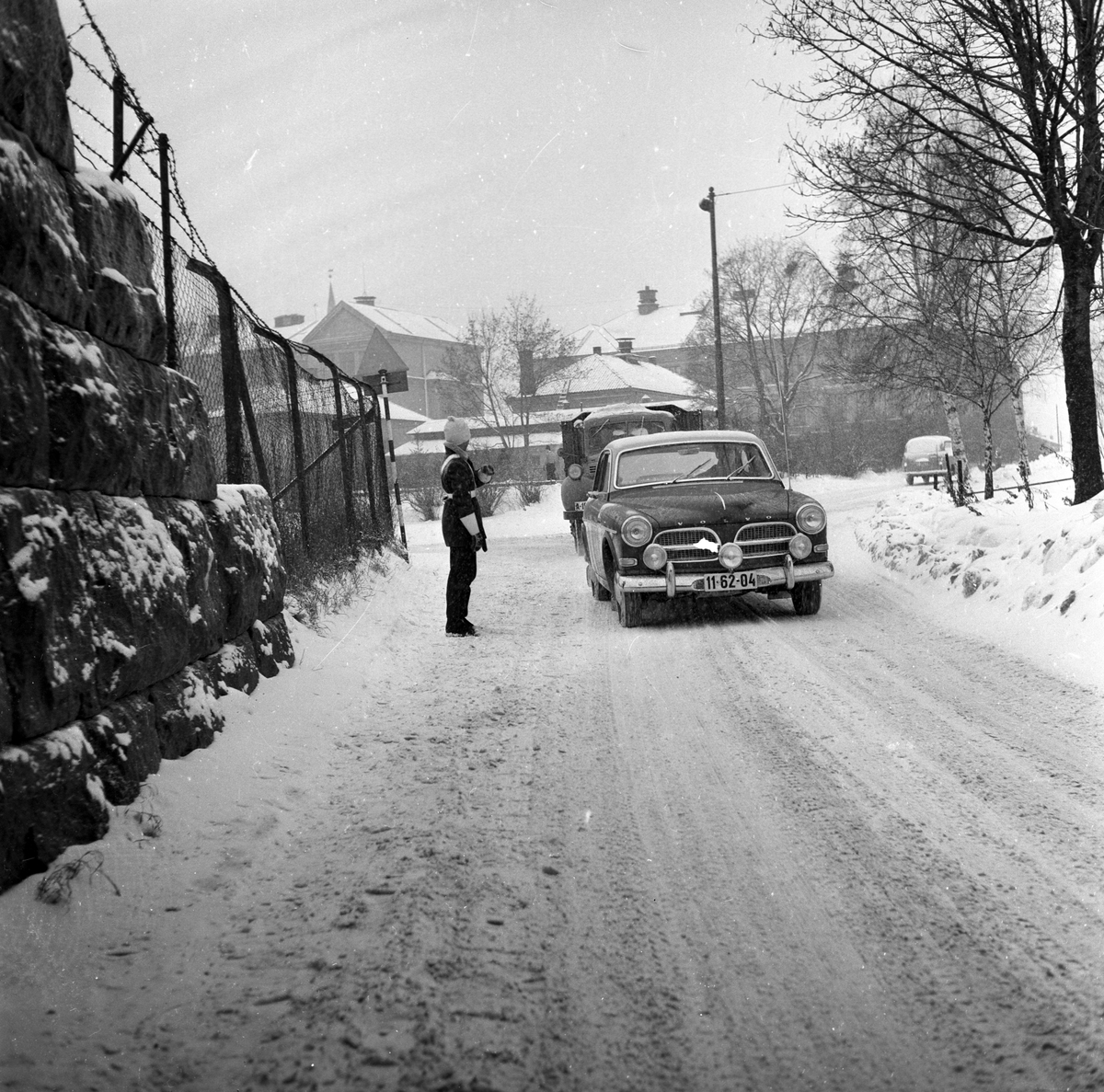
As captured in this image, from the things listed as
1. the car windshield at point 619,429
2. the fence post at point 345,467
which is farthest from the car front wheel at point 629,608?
the car windshield at point 619,429

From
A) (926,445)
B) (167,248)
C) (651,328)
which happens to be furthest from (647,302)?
(167,248)

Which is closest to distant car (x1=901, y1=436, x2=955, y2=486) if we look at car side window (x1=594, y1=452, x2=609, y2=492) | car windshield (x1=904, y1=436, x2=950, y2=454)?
car windshield (x1=904, y1=436, x2=950, y2=454)

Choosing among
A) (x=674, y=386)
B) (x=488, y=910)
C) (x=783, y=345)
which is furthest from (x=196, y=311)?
(x=674, y=386)

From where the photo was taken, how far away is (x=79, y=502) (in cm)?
371

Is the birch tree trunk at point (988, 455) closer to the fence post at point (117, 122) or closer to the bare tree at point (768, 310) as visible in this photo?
the fence post at point (117, 122)

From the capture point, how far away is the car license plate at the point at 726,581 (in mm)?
8359

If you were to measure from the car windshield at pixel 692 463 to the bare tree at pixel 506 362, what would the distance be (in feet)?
143

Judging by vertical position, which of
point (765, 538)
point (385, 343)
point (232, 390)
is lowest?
point (765, 538)

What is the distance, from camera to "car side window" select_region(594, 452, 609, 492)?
10448mm

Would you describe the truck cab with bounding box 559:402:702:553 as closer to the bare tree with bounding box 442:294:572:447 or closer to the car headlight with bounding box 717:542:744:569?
the car headlight with bounding box 717:542:744:569

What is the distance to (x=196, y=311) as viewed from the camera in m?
6.84

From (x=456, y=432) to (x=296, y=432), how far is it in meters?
1.57

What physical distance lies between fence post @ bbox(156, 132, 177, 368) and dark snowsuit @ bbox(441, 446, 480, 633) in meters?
3.26

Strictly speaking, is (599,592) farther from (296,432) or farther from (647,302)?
(647,302)
